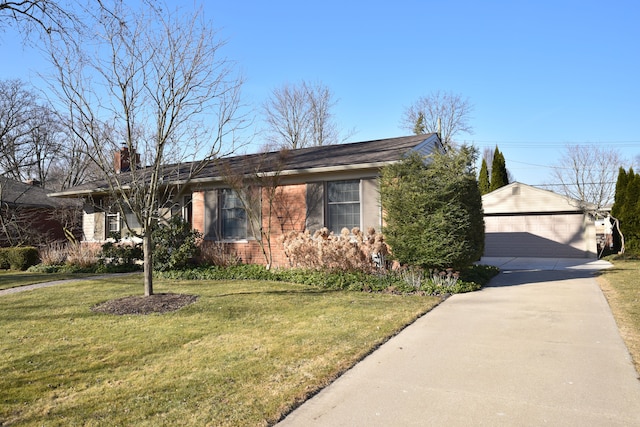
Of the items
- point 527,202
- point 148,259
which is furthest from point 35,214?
point 527,202

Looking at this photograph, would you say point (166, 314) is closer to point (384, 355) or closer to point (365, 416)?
point (384, 355)

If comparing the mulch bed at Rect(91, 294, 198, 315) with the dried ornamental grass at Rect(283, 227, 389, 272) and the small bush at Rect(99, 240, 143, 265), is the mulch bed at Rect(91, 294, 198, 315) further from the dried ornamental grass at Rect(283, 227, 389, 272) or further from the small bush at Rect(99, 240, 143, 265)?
the small bush at Rect(99, 240, 143, 265)

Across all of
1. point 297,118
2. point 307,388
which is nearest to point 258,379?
point 307,388

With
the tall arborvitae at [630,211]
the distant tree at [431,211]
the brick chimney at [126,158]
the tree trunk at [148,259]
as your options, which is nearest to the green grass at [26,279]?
the brick chimney at [126,158]

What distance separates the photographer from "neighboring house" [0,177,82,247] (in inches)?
799

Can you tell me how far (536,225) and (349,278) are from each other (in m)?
14.3

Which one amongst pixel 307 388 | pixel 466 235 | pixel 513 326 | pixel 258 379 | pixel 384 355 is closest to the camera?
pixel 307 388

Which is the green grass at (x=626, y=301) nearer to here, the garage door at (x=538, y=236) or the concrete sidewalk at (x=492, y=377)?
the concrete sidewalk at (x=492, y=377)

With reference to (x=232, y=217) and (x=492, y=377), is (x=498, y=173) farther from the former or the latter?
(x=492, y=377)

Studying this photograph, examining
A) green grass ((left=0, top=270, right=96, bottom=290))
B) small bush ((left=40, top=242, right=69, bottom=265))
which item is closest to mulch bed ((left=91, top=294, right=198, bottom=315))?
green grass ((left=0, top=270, right=96, bottom=290))

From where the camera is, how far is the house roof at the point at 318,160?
11305 mm

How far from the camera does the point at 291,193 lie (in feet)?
41.2

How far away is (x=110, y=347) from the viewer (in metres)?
5.25

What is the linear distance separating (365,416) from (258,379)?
3.91 feet
